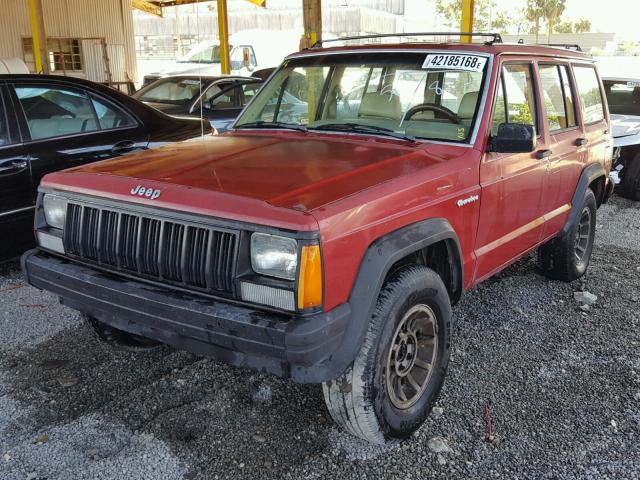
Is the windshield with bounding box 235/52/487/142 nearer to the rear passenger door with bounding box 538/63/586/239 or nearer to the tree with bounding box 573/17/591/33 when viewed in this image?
the rear passenger door with bounding box 538/63/586/239

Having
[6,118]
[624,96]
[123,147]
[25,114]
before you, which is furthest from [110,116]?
[624,96]

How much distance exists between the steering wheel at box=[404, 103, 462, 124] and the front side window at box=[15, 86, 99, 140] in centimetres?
290

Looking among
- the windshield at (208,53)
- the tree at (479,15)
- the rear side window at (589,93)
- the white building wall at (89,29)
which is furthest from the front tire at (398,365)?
the tree at (479,15)

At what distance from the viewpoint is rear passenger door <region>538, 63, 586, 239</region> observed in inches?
164

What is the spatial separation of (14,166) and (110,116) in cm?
98

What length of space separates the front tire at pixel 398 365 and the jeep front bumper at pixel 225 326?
189 millimetres

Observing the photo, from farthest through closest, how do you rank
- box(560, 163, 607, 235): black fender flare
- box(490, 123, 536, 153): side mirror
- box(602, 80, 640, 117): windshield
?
box(602, 80, 640, 117): windshield
box(560, 163, 607, 235): black fender flare
box(490, 123, 536, 153): side mirror

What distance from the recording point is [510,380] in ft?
11.6

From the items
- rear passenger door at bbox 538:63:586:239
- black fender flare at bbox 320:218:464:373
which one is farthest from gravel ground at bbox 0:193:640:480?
rear passenger door at bbox 538:63:586:239

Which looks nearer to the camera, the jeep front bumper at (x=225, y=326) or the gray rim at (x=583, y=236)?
the jeep front bumper at (x=225, y=326)

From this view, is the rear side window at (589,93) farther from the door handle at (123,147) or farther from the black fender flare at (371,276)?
the door handle at (123,147)

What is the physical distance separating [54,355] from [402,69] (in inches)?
108

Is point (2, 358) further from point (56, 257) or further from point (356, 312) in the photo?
point (356, 312)

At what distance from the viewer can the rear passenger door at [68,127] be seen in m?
4.86
